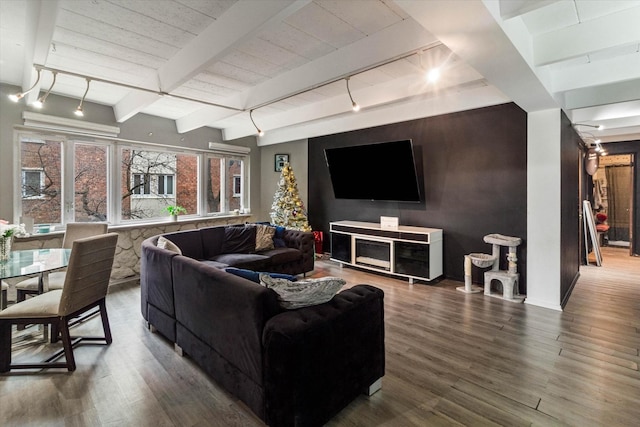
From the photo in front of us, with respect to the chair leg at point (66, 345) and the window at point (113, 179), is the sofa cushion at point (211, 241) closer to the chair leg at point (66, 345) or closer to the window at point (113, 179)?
Result: the window at point (113, 179)

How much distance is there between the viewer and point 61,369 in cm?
241

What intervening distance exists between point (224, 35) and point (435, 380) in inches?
119

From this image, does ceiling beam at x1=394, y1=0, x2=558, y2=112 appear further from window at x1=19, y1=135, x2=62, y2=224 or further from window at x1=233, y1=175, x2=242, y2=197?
window at x1=233, y1=175, x2=242, y2=197

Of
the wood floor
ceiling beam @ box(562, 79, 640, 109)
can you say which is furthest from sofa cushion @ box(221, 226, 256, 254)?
ceiling beam @ box(562, 79, 640, 109)

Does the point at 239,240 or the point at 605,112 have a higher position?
the point at 605,112

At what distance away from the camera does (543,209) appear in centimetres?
368

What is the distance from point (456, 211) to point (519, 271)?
113 cm

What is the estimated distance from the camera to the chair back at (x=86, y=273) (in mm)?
2393

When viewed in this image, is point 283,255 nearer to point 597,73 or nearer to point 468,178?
point 468,178

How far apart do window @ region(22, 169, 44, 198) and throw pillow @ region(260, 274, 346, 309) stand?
4204 millimetres

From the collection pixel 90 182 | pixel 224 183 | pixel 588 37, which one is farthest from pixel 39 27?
pixel 224 183

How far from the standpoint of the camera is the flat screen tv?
4.82 m

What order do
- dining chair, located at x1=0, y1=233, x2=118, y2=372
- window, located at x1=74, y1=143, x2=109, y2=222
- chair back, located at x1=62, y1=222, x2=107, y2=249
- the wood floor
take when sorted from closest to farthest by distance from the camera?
the wood floor → dining chair, located at x1=0, y1=233, x2=118, y2=372 → chair back, located at x1=62, y1=222, x2=107, y2=249 → window, located at x1=74, y1=143, x2=109, y2=222

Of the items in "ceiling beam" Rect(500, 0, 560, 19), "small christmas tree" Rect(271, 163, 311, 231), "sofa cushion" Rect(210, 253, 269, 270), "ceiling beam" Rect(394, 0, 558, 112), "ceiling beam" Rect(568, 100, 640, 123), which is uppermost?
"ceiling beam" Rect(568, 100, 640, 123)
